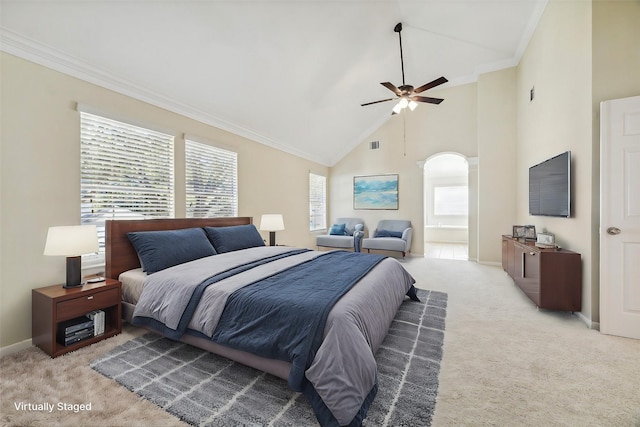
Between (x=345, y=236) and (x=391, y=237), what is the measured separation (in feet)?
3.64

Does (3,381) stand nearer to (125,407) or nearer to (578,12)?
(125,407)

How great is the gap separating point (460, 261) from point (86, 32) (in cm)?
667

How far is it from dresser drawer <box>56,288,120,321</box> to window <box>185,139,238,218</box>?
147 centimetres

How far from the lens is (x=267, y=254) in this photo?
10.4 feet

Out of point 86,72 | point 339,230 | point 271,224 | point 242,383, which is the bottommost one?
point 242,383

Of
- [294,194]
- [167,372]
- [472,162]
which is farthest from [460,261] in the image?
A: [167,372]

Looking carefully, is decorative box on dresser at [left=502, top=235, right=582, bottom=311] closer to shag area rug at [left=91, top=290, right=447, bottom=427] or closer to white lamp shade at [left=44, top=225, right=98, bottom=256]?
shag area rug at [left=91, top=290, right=447, bottom=427]

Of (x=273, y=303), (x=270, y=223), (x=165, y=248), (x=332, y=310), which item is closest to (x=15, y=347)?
(x=165, y=248)

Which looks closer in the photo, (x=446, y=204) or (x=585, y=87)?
(x=585, y=87)

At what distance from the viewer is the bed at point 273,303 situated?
4.81 ft

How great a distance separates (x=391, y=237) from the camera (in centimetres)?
630

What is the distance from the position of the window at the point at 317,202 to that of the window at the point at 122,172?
153 inches

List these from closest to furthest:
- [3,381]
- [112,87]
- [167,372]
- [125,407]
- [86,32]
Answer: [125,407] → [3,381] → [167,372] → [86,32] → [112,87]

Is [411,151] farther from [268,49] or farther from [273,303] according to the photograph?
[273,303]
